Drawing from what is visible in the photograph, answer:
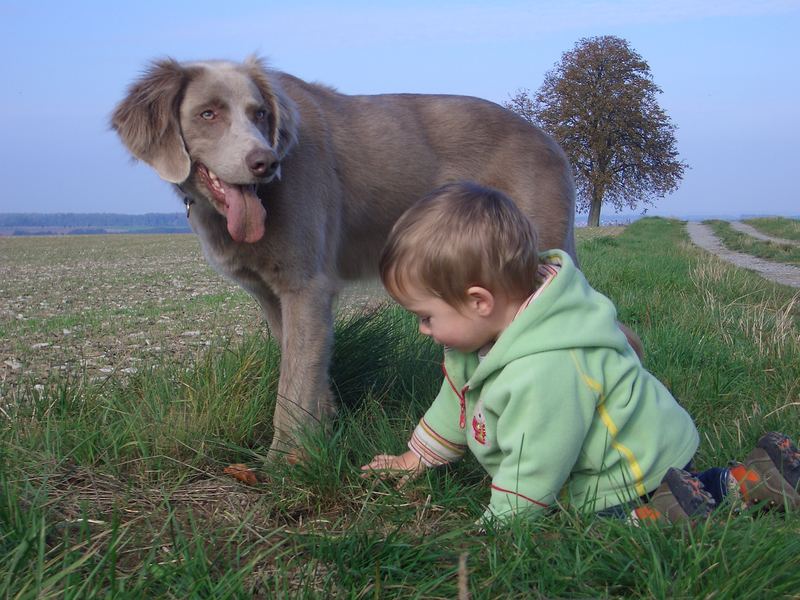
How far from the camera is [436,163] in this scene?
476 cm

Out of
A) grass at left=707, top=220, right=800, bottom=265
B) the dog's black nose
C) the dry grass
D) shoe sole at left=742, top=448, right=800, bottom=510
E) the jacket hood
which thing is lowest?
grass at left=707, top=220, right=800, bottom=265

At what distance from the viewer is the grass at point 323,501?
1993mm

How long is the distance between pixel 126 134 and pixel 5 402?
1.37 meters

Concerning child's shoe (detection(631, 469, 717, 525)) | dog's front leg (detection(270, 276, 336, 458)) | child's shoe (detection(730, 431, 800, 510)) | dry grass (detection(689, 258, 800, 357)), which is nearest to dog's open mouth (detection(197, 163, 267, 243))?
dog's front leg (detection(270, 276, 336, 458))

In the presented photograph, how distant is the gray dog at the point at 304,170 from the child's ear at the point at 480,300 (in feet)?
3.05

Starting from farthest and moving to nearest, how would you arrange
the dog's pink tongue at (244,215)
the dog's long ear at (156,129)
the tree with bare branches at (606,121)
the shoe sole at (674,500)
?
the tree with bare branches at (606,121)
the dog's long ear at (156,129)
the dog's pink tongue at (244,215)
the shoe sole at (674,500)

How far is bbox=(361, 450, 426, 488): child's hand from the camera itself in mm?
2844

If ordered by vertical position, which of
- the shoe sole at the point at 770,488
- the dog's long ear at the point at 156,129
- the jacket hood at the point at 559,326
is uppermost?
the dog's long ear at the point at 156,129

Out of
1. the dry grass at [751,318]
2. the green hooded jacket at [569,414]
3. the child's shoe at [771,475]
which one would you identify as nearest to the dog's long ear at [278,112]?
the green hooded jacket at [569,414]

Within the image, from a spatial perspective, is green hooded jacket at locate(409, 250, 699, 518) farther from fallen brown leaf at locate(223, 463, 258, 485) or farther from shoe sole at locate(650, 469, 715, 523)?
fallen brown leaf at locate(223, 463, 258, 485)

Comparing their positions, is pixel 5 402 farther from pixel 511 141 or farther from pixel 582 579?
pixel 511 141

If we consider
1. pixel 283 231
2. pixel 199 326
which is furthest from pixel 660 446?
pixel 199 326

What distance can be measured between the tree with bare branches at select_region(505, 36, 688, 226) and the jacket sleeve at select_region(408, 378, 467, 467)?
39.9 meters

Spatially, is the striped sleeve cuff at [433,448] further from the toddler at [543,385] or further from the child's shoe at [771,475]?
the child's shoe at [771,475]
